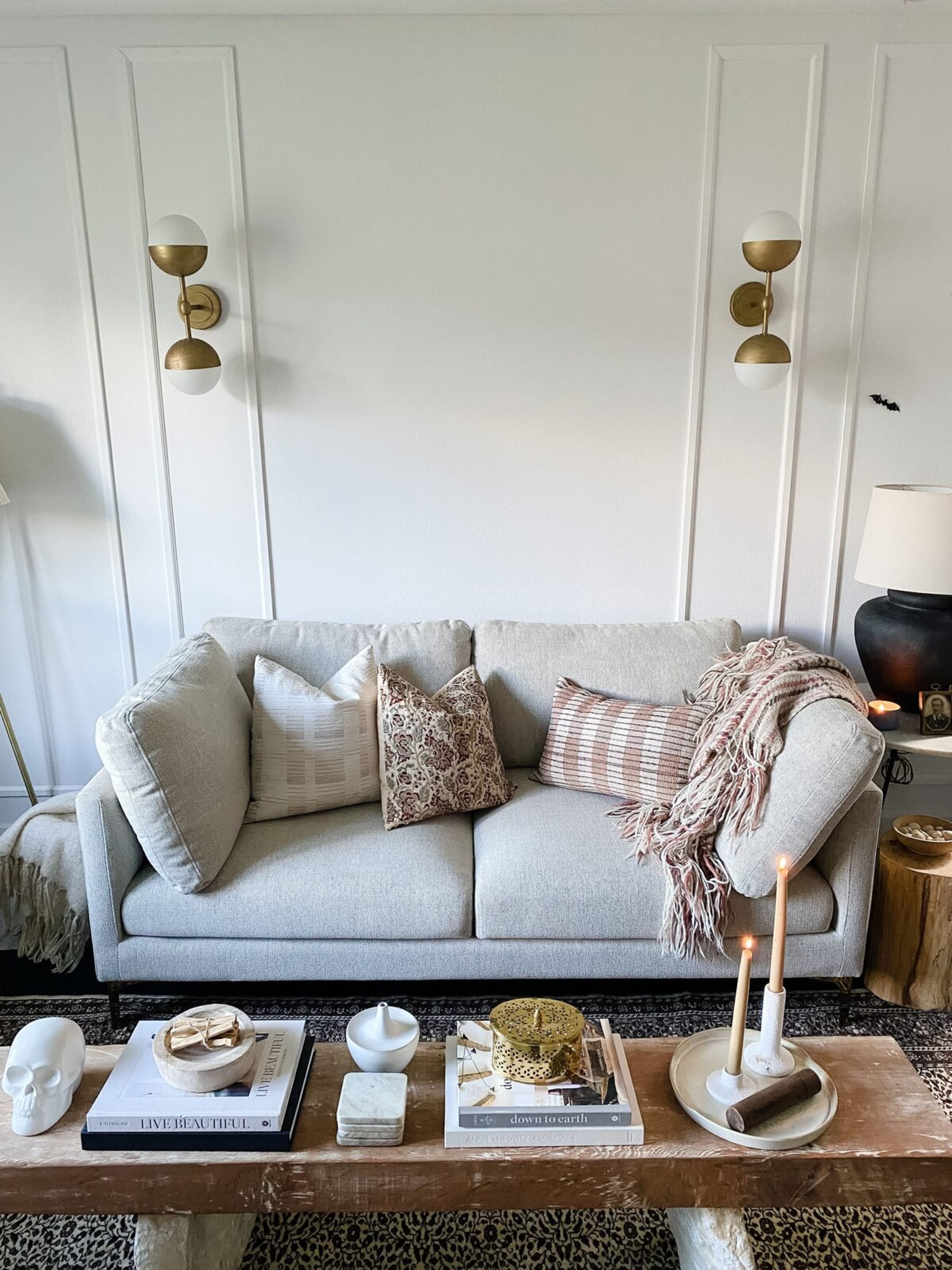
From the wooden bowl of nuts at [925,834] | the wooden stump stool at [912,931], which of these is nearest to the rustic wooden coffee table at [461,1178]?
the wooden stump stool at [912,931]

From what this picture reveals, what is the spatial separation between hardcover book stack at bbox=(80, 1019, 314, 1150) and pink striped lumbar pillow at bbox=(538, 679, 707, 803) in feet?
3.82

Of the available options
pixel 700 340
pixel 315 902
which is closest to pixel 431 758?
pixel 315 902

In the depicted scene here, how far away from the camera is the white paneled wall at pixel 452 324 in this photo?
2.66 m

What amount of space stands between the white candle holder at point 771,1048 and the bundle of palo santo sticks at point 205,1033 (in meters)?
0.81

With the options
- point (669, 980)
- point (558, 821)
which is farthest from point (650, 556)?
point (669, 980)

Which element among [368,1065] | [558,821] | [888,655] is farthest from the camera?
[888,655]

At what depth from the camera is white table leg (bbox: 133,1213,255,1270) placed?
1.47m

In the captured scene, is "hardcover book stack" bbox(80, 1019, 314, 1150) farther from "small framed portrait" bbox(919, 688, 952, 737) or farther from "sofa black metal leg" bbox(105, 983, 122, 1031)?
"small framed portrait" bbox(919, 688, 952, 737)

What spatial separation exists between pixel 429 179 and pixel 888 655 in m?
1.76

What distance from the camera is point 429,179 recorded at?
2.73 meters

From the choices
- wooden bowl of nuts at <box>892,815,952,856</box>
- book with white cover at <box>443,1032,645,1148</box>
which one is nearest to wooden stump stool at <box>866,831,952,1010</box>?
wooden bowl of nuts at <box>892,815,952,856</box>

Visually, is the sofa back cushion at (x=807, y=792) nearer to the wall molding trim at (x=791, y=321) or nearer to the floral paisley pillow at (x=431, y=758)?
the floral paisley pillow at (x=431, y=758)

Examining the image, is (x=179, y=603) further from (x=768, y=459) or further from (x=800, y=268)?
(x=800, y=268)

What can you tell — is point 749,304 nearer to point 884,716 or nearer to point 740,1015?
point 884,716
